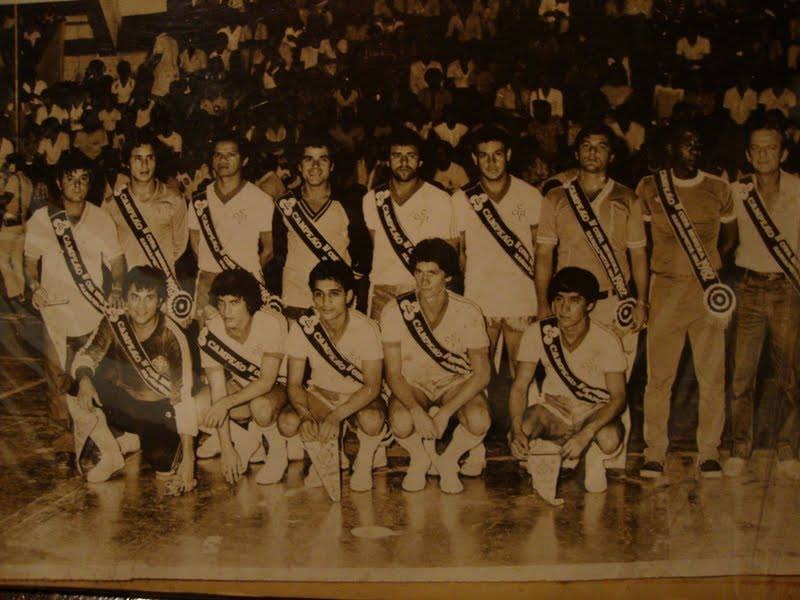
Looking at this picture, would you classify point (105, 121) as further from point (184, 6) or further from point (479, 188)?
point (479, 188)

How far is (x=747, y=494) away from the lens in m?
2.45

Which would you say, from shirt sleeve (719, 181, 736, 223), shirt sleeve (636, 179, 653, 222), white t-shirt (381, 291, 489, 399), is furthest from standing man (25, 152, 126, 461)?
shirt sleeve (719, 181, 736, 223)

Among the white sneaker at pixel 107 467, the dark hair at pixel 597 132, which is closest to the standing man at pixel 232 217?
the white sneaker at pixel 107 467

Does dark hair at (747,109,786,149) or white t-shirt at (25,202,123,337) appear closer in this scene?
dark hair at (747,109,786,149)

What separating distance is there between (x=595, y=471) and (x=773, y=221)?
3.07ft

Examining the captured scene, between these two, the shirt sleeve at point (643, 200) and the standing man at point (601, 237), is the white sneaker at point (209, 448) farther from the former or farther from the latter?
the shirt sleeve at point (643, 200)

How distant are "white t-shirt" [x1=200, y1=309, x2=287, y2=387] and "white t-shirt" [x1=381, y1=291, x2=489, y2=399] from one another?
336mm

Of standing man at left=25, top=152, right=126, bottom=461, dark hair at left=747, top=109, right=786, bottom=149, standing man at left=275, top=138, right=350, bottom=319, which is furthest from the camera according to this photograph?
standing man at left=25, top=152, right=126, bottom=461

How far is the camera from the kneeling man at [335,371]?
2.54 m

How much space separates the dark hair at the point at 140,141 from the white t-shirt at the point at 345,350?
0.73m

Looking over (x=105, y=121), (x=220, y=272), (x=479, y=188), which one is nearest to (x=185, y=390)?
(x=220, y=272)

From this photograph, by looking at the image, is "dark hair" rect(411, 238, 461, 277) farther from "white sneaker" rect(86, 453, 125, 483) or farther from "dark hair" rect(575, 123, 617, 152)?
"white sneaker" rect(86, 453, 125, 483)

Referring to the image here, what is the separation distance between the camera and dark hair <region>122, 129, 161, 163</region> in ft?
8.51

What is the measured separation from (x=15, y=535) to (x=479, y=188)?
6.15ft
